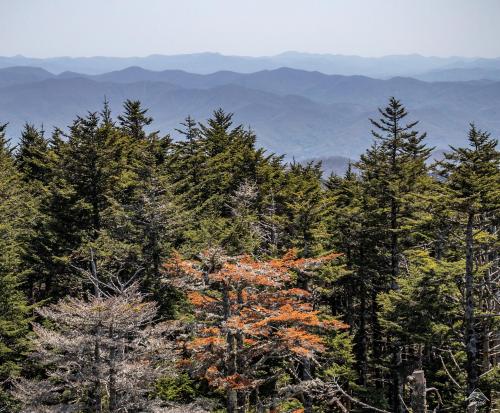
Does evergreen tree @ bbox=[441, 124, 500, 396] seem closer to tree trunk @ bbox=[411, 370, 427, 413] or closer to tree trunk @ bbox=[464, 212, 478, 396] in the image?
tree trunk @ bbox=[464, 212, 478, 396]

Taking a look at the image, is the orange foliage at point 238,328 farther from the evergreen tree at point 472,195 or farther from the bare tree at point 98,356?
the evergreen tree at point 472,195

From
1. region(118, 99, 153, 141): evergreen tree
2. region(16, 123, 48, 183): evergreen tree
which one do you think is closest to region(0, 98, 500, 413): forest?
region(16, 123, 48, 183): evergreen tree

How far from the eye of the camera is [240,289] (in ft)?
58.2

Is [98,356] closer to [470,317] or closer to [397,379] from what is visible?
[470,317]

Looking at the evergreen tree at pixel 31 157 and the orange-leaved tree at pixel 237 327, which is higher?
the evergreen tree at pixel 31 157

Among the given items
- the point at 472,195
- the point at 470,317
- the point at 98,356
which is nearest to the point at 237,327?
the point at 98,356

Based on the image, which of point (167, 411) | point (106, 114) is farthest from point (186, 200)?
point (167, 411)

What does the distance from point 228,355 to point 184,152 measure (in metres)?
24.3

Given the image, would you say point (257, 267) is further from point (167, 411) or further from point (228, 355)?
point (167, 411)

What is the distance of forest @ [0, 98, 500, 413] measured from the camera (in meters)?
16.4

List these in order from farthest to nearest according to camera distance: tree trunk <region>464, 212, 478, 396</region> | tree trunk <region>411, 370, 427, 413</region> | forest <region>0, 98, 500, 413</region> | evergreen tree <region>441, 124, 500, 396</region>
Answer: tree trunk <region>464, 212, 478, 396</region> < evergreen tree <region>441, 124, 500, 396</region> < forest <region>0, 98, 500, 413</region> < tree trunk <region>411, 370, 427, 413</region>

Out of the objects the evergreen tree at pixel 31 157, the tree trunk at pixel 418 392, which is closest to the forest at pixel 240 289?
Answer: the tree trunk at pixel 418 392

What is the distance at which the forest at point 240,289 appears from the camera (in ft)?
53.9

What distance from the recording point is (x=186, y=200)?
3078cm
